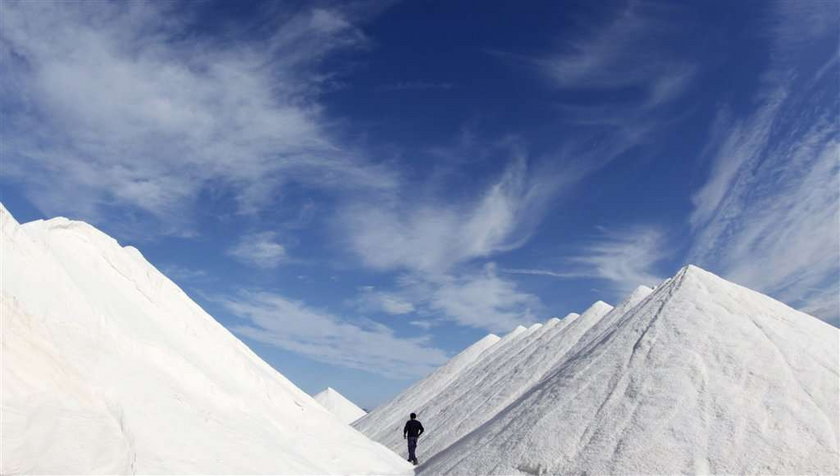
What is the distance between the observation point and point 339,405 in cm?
7000

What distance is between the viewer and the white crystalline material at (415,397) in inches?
1721

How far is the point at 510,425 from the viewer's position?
18953mm

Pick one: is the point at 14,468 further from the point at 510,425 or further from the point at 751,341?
Answer: the point at 751,341

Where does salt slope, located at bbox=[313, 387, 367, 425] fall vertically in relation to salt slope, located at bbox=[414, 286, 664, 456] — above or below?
above

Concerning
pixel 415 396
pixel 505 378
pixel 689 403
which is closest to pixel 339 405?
pixel 415 396

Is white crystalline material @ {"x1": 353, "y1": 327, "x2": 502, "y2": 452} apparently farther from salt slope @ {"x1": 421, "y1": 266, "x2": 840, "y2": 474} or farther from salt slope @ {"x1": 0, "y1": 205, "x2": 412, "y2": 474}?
salt slope @ {"x1": 421, "y1": 266, "x2": 840, "y2": 474}

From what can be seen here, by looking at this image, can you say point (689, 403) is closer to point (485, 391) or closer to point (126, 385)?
point (126, 385)

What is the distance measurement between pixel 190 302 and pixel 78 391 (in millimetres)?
11777

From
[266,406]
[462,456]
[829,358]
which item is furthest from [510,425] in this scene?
[829,358]

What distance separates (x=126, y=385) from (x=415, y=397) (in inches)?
1602

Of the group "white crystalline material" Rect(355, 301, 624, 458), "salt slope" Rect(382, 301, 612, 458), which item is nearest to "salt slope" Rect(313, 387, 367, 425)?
"white crystalline material" Rect(355, 301, 624, 458)

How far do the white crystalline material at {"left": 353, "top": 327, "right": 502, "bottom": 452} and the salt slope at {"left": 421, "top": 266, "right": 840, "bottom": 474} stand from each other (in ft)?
66.1

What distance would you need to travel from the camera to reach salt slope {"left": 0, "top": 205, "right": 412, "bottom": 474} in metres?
9.98

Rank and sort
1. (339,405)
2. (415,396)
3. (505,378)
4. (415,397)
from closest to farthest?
(505,378)
(415,397)
(415,396)
(339,405)
